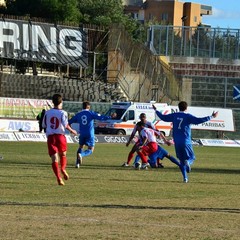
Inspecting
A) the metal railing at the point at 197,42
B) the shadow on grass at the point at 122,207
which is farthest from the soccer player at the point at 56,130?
the metal railing at the point at 197,42

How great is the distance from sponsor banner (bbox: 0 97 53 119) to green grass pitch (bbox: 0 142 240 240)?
2856 cm

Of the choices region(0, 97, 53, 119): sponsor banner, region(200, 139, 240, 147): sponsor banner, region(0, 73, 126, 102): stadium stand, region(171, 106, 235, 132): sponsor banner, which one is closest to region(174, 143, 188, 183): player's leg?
region(200, 139, 240, 147): sponsor banner

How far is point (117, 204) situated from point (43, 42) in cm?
5137

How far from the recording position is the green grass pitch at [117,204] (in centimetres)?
1222

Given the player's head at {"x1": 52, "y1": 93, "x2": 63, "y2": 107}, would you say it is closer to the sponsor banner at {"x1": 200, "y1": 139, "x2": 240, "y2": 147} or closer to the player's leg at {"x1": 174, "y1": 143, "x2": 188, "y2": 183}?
the player's leg at {"x1": 174, "y1": 143, "x2": 188, "y2": 183}

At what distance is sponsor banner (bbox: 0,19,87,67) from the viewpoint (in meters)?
65.2

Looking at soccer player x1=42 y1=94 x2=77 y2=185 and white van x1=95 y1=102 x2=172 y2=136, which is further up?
soccer player x1=42 y1=94 x2=77 y2=185

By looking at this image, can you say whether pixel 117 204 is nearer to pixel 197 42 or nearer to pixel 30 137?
pixel 30 137

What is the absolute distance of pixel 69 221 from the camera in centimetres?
1317

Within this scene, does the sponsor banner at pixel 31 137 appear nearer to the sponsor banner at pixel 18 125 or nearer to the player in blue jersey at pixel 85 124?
the sponsor banner at pixel 18 125

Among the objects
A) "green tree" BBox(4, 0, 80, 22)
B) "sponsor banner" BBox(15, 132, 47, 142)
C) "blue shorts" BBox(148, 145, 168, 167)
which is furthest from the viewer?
"green tree" BBox(4, 0, 80, 22)

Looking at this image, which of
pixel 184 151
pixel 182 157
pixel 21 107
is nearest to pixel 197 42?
pixel 21 107

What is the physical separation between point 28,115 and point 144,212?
42.3 metres

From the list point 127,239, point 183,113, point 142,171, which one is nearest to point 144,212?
point 127,239
